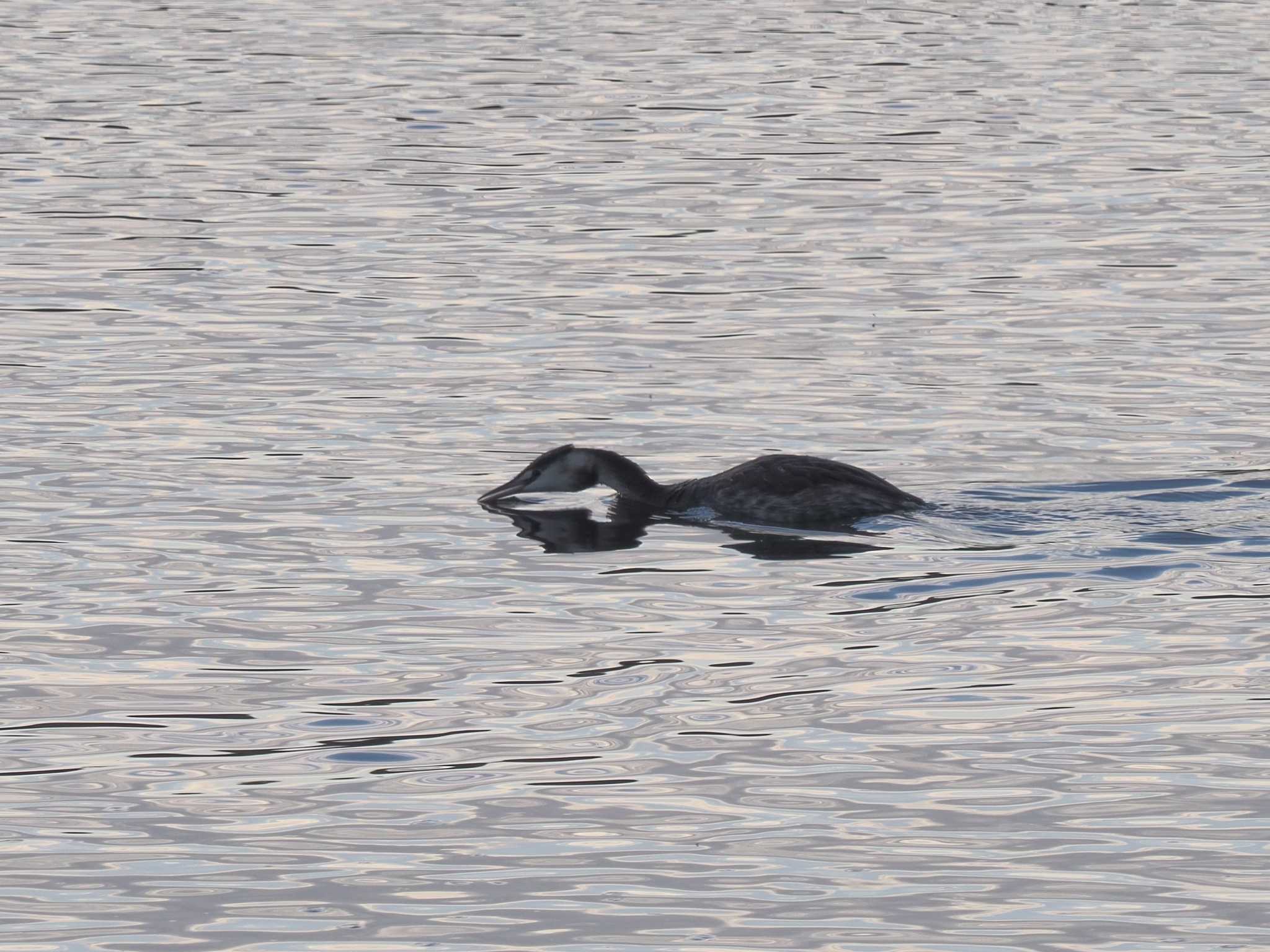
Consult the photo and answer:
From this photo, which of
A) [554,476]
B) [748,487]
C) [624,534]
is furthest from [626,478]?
[748,487]

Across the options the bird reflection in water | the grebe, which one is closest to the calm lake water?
the bird reflection in water

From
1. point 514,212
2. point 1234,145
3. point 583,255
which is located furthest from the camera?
point 1234,145

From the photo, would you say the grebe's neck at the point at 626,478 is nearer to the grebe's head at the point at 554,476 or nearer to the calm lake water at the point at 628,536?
the grebe's head at the point at 554,476

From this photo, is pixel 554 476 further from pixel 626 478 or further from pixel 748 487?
pixel 748 487

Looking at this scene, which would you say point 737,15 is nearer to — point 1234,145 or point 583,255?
point 1234,145

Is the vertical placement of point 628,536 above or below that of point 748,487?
below

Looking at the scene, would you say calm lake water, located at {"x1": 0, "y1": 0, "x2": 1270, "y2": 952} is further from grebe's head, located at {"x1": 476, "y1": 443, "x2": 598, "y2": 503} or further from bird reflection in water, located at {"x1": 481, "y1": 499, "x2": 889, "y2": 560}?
grebe's head, located at {"x1": 476, "y1": 443, "x2": 598, "y2": 503}

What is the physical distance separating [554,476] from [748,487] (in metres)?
1.21

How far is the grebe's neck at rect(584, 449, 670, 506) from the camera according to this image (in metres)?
14.8

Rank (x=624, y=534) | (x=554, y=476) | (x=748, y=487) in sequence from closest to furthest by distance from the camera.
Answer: (x=748, y=487) → (x=624, y=534) → (x=554, y=476)

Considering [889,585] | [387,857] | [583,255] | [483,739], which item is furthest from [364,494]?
[583,255]

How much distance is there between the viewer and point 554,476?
14727 mm

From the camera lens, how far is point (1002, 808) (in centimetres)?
909

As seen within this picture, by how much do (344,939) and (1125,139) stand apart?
22520 millimetres
